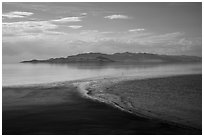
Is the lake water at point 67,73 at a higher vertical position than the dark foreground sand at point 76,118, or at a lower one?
lower

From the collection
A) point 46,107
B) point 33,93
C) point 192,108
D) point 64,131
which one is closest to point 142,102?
point 192,108

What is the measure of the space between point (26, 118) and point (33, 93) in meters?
9.76

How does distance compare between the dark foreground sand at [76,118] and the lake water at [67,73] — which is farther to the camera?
the lake water at [67,73]

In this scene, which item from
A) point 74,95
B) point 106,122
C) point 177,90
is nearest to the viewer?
point 106,122

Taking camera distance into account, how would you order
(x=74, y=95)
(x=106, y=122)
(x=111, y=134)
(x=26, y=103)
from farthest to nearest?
(x=74, y=95)
(x=26, y=103)
(x=106, y=122)
(x=111, y=134)

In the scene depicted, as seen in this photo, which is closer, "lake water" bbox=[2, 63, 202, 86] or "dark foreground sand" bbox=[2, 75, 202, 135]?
"dark foreground sand" bbox=[2, 75, 202, 135]

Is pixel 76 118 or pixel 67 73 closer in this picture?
pixel 76 118

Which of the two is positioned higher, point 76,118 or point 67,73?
point 76,118

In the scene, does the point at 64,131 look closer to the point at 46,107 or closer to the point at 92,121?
the point at 92,121

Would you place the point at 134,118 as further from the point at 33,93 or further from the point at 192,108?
the point at 33,93

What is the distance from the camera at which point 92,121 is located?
15758mm

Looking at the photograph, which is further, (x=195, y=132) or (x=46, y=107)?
(x=46, y=107)

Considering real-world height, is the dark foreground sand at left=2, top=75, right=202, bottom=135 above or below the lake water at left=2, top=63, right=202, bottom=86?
above

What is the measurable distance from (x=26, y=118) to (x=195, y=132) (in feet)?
33.0
